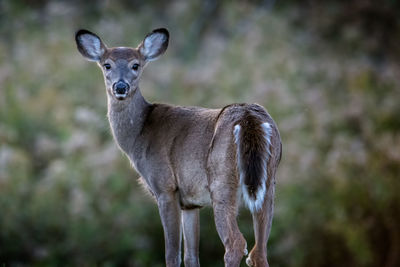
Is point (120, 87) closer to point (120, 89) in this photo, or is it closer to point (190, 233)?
point (120, 89)

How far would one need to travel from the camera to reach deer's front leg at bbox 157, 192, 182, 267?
282 inches

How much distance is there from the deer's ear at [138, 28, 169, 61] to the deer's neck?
0.46m

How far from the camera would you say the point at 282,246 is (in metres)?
13.2

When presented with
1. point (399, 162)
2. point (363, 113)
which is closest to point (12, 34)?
point (363, 113)

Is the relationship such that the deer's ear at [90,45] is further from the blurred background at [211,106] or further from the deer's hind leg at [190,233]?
the blurred background at [211,106]

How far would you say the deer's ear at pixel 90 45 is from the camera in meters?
8.16

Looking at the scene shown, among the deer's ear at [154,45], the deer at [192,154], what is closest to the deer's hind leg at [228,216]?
the deer at [192,154]

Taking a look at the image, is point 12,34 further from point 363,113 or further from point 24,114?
point 363,113

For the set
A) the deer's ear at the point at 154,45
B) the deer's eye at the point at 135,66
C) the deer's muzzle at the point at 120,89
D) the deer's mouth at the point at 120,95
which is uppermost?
the deer's ear at the point at 154,45

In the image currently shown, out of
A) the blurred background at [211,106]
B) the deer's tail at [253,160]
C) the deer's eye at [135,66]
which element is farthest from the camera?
the blurred background at [211,106]

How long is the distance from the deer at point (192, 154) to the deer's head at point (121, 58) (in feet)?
0.03

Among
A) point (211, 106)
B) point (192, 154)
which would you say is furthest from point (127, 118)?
point (211, 106)

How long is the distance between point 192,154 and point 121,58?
61.7 inches

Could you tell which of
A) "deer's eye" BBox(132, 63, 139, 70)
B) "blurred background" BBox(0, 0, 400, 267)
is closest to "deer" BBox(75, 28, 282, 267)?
"deer's eye" BBox(132, 63, 139, 70)
